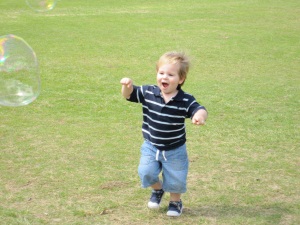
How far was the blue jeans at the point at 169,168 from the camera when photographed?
426cm

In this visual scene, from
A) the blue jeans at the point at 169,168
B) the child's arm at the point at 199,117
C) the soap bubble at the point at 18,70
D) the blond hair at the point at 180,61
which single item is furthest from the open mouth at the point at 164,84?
the soap bubble at the point at 18,70

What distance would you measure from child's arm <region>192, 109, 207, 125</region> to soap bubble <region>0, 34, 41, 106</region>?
5.64ft

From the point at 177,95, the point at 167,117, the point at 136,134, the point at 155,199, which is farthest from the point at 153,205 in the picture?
the point at 136,134

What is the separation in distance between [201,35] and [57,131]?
767cm

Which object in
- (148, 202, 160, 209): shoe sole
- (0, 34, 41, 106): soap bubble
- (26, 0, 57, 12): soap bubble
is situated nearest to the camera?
(148, 202, 160, 209): shoe sole

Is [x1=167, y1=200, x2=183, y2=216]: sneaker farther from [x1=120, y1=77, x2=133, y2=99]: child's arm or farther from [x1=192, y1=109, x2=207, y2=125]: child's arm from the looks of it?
[x1=120, y1=77, x2=133, y2=99]: child's arm

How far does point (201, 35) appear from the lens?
13.4 m

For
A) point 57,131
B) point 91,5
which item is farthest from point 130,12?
point 57,131

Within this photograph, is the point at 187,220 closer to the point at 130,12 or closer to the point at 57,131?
the point at 57,131

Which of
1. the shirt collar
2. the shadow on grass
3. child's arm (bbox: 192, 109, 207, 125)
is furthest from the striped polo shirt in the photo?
the shadow on grass

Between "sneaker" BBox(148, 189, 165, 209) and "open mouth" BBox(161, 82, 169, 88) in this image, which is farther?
"sneaker" BBox(148, 189, 165, 209)

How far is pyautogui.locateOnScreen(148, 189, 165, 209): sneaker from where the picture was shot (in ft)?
14.4

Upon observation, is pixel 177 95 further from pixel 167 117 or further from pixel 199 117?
pixel 199 117

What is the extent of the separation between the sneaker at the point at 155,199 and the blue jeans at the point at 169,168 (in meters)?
0.14
